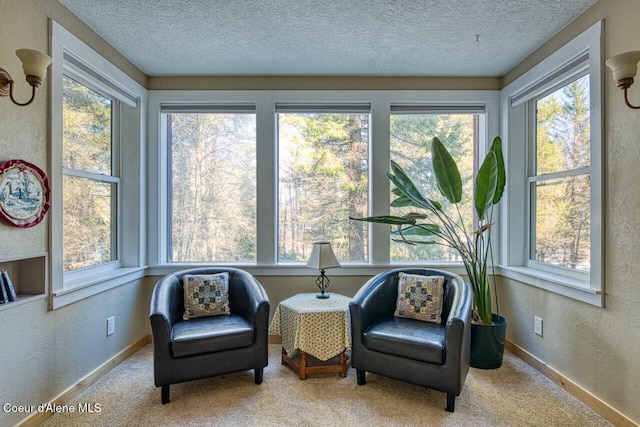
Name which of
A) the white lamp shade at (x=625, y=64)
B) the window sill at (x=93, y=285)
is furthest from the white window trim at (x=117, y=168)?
the white lamp shade at (x=625, y=64)

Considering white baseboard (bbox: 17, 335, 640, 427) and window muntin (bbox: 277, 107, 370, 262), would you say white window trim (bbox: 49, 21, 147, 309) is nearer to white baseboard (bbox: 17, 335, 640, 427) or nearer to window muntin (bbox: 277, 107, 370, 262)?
white baseboard (bbox: 17, 335, 640, 427)

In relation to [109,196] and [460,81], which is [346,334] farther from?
[460,81]

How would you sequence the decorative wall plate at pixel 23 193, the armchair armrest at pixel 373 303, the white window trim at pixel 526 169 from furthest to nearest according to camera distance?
the armchair armrest at pixel 373 303, the white window trim at pixel 526 169, the decorative wall plate at pixel 23 193

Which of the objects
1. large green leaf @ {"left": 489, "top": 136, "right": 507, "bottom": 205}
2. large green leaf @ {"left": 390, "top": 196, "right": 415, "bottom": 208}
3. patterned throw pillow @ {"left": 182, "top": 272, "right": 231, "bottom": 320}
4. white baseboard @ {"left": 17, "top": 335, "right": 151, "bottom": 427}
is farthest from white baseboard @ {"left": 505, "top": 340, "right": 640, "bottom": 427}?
white baseboard @ {"left": 17, "top": 335, "right": 151, "bottom": 427}

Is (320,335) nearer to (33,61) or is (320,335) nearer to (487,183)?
(487,183)

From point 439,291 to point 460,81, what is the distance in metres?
2.02

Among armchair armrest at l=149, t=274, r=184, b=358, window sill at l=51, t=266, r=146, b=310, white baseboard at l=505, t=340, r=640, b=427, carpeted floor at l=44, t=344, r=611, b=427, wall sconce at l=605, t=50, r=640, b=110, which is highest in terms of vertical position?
wall sconce at l=605, t=50, r=640, b=110

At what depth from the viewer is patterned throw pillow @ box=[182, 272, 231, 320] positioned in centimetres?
272

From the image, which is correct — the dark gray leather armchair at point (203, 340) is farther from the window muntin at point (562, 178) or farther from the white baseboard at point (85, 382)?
A: the window muntin at point (562, 178)

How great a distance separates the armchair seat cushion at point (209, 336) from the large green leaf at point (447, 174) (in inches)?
71.6

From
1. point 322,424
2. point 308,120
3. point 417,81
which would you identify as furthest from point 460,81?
point 322,424

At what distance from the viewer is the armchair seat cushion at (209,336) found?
2283mm

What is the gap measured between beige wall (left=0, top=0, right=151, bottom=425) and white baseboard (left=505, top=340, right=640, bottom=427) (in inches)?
132

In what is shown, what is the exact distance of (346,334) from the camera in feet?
8.54
